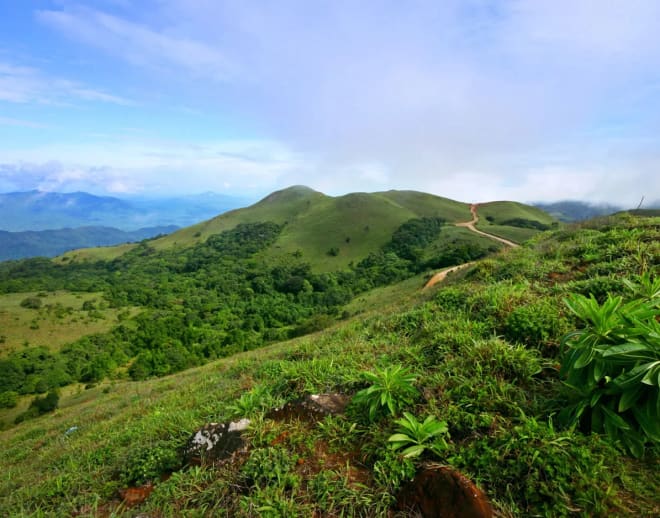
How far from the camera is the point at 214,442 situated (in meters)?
3.89

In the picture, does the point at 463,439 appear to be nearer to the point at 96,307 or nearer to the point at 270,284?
the point at 270,284

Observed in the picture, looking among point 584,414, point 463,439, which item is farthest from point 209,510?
A: point 584,414

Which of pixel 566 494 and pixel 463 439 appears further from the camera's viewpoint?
pixel 463 439

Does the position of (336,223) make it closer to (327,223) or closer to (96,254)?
(327,223)

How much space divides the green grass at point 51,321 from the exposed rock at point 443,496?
75052 mm

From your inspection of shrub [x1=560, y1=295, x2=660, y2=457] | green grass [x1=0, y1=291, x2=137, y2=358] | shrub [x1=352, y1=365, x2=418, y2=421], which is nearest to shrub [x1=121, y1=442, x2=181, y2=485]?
shrub [x1=352, y1=365, x2=418, y2=421]

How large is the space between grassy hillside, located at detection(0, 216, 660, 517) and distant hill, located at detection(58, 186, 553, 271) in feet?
207

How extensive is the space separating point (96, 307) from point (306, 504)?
3548 inches

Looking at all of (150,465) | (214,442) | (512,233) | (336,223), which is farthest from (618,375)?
(336,223)

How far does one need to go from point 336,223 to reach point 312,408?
326ft

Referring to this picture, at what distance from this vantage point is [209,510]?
10.2 ft

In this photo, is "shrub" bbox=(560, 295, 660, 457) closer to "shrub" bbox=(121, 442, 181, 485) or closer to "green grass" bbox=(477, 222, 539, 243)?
"shrub" bbox=(121, 442, 181, 485)

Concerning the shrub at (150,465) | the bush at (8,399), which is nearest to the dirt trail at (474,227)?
the shrub at (150,465)

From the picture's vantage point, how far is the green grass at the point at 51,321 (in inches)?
2224
